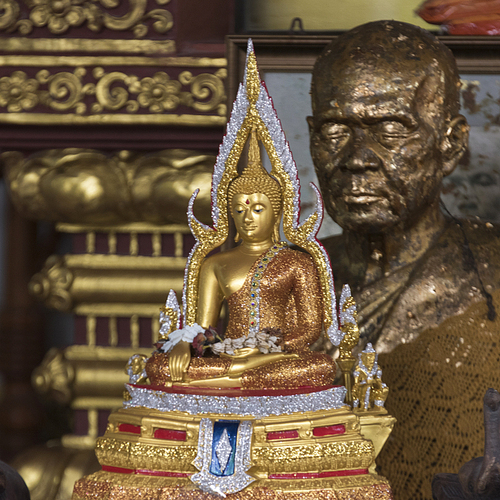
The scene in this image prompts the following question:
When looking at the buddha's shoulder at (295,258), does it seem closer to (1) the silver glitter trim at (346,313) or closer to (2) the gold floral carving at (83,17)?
(1) the silver glitter trim at (346,313)

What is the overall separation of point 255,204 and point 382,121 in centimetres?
41

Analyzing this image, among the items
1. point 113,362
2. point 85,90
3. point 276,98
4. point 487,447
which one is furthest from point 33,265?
point 487,447

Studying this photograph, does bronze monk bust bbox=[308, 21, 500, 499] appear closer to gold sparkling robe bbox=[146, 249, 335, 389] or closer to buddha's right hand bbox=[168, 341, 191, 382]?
gold sparkling robe bbox=[146, 249, 335, 389]

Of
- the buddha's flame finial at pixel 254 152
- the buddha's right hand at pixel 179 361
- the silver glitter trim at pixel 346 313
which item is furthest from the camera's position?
the buddha's flame finial at pixel 254 152

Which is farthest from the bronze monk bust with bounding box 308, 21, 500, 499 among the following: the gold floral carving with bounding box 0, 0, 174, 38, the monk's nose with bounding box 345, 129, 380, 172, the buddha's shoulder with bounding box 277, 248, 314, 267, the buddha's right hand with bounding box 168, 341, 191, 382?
the gold floral carving with bounding box 0, 0, 174, 38

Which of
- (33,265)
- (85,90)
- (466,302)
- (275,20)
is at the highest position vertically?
(275,20)

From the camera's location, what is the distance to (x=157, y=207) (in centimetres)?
277

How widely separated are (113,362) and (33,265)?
0.51 m

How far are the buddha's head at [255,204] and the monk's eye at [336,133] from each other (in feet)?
0.79

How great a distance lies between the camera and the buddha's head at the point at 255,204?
198 cm

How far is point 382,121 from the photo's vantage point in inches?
82.2

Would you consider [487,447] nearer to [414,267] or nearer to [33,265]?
[414,267]

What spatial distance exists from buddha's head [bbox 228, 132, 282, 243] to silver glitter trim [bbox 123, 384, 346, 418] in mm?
451

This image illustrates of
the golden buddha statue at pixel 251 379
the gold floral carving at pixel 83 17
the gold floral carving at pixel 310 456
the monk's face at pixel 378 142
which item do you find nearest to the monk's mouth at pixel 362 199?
the monk's face at pixel 378 142
